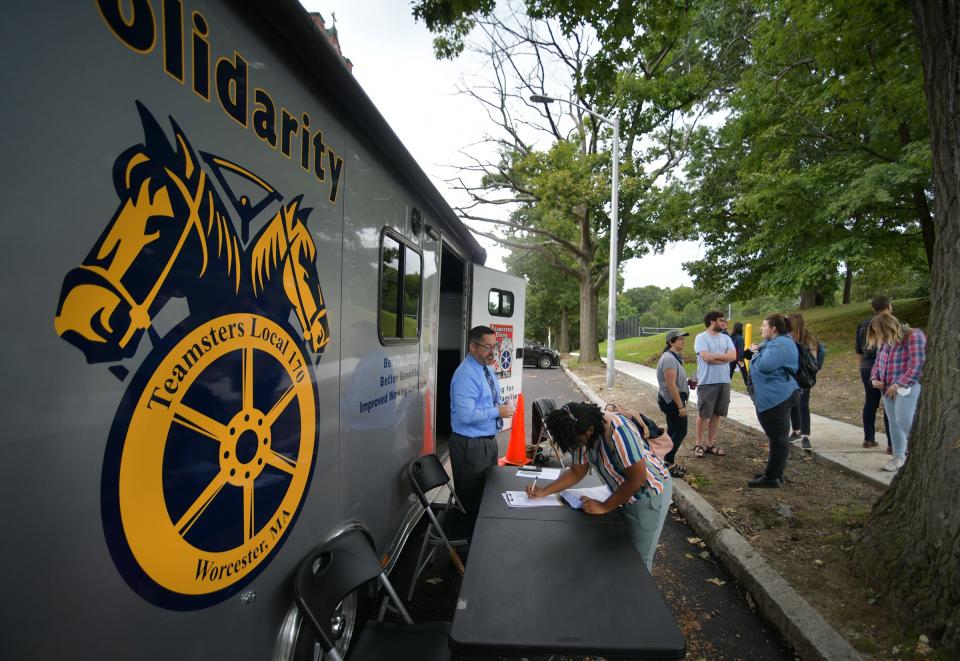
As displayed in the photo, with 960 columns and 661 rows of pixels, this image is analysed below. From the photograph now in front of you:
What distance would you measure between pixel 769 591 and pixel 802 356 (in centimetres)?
312

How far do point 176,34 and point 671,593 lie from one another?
3909mm

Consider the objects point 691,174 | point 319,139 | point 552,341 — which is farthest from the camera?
point 552,341

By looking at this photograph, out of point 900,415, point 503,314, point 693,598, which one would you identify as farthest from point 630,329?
point 693,598

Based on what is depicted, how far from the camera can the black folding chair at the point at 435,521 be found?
298 centimetres

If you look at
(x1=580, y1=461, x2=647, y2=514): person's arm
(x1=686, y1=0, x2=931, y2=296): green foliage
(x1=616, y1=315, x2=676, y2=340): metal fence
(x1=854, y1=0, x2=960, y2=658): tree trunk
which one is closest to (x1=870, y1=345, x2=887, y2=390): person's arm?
(x1=854, y1=0, x2=960, y2=658): tree trunk

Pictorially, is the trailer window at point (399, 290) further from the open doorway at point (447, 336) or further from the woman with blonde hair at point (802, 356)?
the woman with blonde hair at point (802, 356)

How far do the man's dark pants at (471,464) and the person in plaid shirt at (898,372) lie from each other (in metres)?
4.21

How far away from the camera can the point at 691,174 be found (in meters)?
16.5

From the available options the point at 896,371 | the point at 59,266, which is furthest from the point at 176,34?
the point at 896,371

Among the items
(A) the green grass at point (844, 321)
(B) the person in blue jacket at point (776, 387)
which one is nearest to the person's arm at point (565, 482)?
(B) the person in blue jacket at point (776, 387)

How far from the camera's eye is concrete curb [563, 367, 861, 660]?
240 centimetres

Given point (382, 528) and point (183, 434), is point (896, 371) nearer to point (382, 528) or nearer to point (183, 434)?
point (382, 528)

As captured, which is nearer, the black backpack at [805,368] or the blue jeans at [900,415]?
the blue jeans at [900,415]

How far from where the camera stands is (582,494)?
2.69 m
